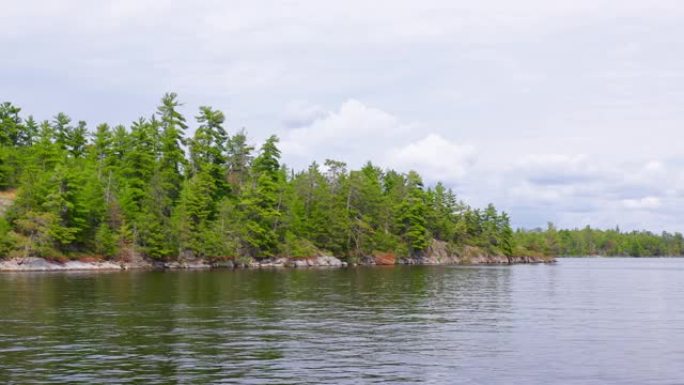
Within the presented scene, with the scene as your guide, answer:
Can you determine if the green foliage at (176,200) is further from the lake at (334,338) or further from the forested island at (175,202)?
the lake at (334,338)

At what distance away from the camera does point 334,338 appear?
33594 millimetres

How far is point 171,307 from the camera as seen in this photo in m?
47.6

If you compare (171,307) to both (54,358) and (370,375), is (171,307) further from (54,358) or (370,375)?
(370,375)

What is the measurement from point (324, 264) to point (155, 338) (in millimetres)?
112139

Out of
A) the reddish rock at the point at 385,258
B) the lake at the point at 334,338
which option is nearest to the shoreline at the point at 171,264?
the reddish rock at the point at 385,258

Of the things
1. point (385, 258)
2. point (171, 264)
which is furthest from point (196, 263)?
point (385, 258)

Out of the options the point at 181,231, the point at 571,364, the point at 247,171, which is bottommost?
the point at 571,364

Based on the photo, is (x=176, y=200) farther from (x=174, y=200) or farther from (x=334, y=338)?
(x=334, y=338)

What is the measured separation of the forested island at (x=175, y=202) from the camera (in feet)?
361

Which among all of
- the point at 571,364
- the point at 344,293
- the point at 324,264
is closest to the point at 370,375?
the point at 571,364

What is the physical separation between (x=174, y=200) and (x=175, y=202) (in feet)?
2.48

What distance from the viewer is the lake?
24.8m

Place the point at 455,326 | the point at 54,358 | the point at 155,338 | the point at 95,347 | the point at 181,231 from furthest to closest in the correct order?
1. the point at 181,231
2. the point at 455,326
3. the point at 155,338
4. the point at 95,347
5. the point at 54,358

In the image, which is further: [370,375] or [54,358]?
[54,358]
